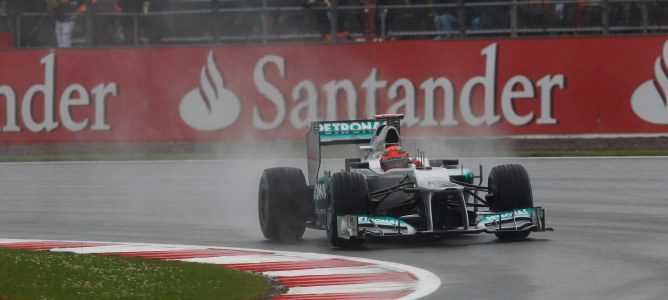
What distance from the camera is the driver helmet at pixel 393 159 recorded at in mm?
13414

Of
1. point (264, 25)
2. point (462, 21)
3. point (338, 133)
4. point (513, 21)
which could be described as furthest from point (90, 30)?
point (338, 133)

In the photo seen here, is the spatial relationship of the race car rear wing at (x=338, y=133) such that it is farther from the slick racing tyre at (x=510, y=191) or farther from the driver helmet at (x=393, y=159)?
the slick racing tyre at (x=510, y=191)

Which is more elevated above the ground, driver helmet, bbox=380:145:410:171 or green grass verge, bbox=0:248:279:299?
driver helmet, bbox=380:145:410:171

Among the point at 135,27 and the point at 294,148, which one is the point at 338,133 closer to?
the point at 294,148

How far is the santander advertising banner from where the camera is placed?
2547 cm

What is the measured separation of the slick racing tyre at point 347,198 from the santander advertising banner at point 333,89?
13.4 metres

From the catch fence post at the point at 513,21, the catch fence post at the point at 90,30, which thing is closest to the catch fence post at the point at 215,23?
the catch fence post at the point at 90,30

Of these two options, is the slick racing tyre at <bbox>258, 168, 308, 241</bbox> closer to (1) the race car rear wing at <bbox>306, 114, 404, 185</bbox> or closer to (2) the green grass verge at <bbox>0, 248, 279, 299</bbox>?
(1) the race car rear wing at <bbox>306, 114, 404, 185</bbox>

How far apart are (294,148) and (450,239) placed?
12.6m

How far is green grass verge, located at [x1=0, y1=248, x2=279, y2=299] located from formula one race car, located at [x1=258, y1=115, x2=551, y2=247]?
201 cm

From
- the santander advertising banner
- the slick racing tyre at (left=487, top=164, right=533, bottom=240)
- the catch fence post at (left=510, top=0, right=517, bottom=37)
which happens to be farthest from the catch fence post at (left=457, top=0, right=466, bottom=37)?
the slick racing tyre at (left=487, top=164, right=533, bottom=240)

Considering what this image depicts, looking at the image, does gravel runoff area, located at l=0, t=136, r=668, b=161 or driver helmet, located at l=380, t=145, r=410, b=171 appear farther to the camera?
gravel runoff area, located at l=0, t=136, r=668, b=161

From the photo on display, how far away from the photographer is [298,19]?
27.1m

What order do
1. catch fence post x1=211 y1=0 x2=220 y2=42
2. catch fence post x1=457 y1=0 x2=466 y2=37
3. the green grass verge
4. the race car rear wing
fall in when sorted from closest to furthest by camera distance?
1. the green grass verge
2. the race car rear wing
3. catch fence post x1=457 y1=0 x2=466 y2=37
4. catch fence post x1=211 y1=0 x2=220 y2=42
